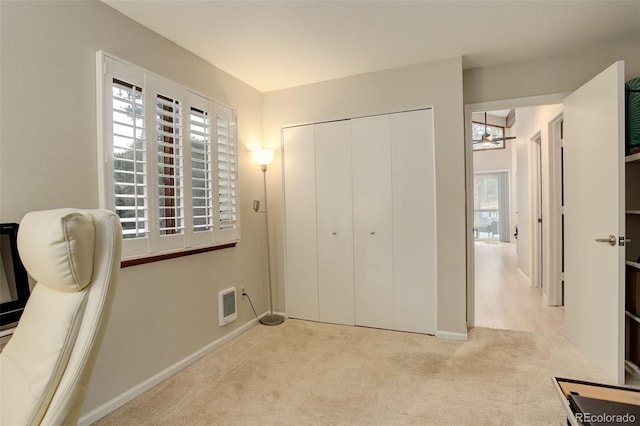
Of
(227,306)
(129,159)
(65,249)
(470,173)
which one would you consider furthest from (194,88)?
(470,173)

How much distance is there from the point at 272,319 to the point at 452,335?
1.79 metres

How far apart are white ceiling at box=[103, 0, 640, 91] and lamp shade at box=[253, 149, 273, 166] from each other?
77cm

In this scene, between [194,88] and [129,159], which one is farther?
[194,88]

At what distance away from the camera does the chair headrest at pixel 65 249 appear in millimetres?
950

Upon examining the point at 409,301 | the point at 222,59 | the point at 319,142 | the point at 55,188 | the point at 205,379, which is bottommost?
the point at 205,379

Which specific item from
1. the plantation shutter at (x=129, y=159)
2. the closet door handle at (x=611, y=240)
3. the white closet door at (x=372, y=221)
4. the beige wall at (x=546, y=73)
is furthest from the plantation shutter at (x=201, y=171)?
the closet door handle at (x=611, y=240)

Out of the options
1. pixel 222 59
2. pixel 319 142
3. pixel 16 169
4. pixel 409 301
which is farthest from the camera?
pixel 319 142

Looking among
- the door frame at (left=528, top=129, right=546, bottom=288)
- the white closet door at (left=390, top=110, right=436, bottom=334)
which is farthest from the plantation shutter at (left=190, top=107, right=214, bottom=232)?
the door frame at (left=528, top=129, right=546, bottom=288)

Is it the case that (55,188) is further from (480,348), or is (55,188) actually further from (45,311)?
(480,348)

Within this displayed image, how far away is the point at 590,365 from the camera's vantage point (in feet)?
7.75

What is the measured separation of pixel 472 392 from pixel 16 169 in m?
2.88

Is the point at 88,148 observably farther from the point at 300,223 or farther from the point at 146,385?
the point at 300,223

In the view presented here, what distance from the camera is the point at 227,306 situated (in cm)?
295

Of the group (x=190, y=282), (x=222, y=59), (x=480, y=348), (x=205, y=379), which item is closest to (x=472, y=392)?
(x=480, y=348)
